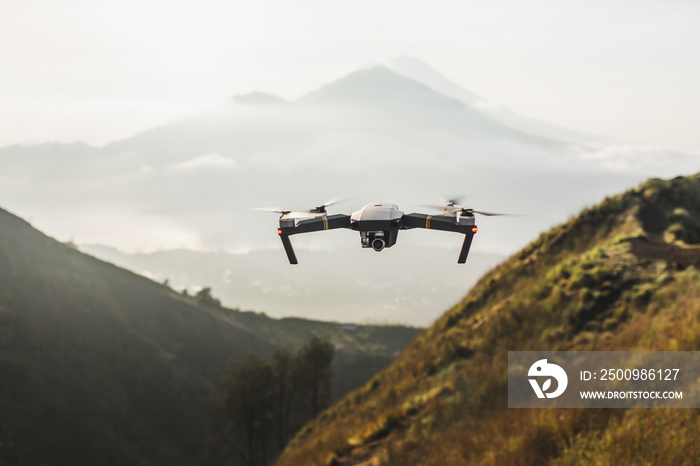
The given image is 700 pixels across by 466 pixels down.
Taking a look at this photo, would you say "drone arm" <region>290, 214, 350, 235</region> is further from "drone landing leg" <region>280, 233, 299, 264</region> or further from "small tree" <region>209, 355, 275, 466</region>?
"small tree" <region>209, 355, 275, 466</region>

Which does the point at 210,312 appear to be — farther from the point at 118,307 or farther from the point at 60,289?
the point at 60,289

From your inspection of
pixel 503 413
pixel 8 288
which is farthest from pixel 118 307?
pixel 503 413

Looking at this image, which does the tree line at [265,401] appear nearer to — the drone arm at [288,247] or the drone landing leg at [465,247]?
the drone arm at [288,247]

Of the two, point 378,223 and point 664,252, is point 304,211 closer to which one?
point 378,223

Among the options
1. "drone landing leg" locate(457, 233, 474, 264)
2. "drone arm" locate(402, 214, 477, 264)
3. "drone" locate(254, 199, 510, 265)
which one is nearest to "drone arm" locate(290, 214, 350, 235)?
"drone" locate(254, 199, 510, 265)

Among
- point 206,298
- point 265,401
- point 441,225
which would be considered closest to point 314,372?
point 265,401

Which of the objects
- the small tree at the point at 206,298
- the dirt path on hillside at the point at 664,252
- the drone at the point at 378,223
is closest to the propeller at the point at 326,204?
the drone at the point at 378,223
